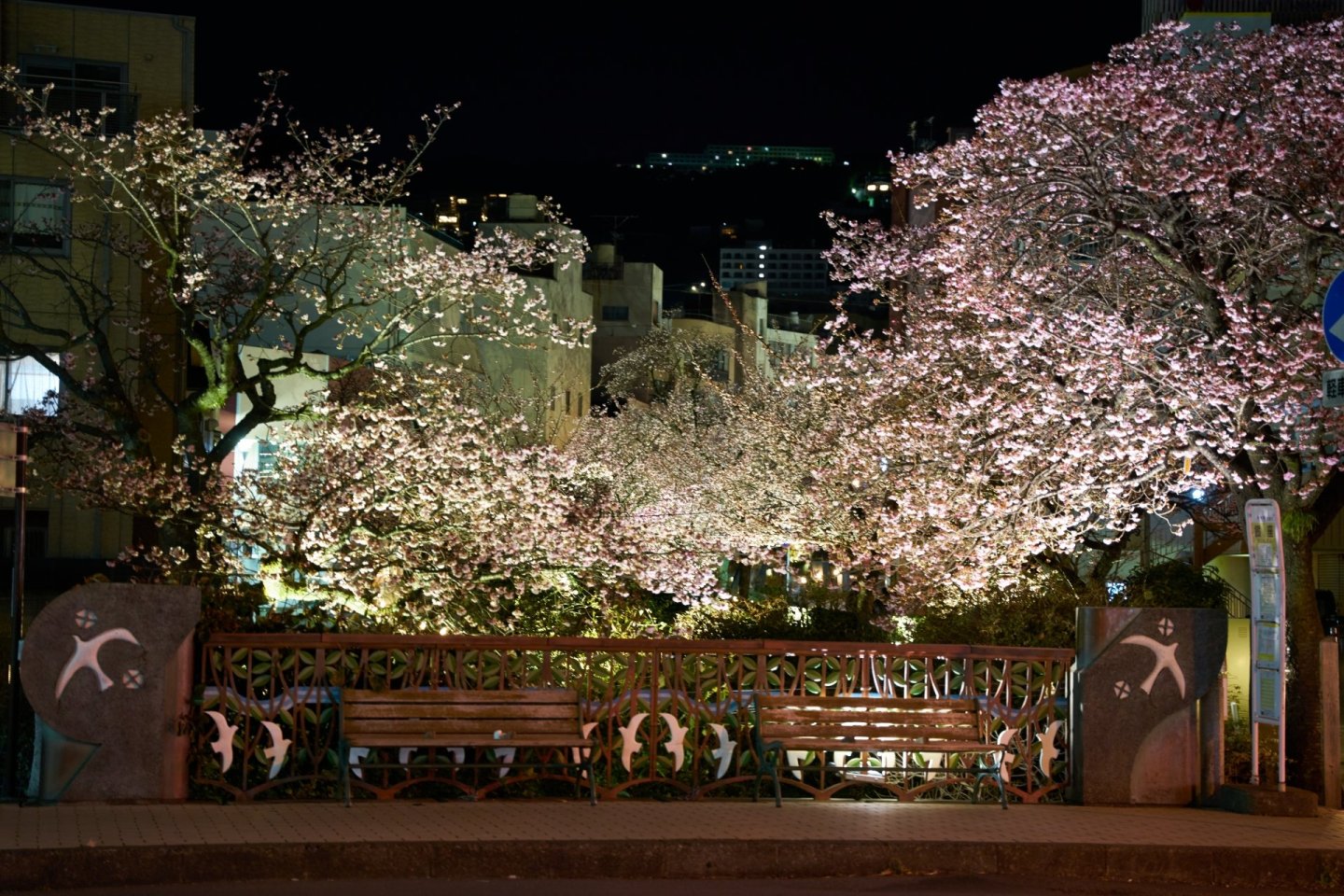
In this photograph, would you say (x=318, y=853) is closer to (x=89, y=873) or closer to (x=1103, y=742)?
(x=89, y=873)

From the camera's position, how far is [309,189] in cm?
2264

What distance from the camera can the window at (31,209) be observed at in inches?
1164

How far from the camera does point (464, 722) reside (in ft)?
35.3

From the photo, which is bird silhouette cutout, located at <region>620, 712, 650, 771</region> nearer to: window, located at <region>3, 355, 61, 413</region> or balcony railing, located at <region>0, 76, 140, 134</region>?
window, located at <region>3, 355, 61, 413</region>

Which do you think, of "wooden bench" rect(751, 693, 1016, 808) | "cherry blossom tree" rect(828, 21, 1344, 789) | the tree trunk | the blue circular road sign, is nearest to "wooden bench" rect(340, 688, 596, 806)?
"wooden bench" rect(751, 693, 1016, 808)

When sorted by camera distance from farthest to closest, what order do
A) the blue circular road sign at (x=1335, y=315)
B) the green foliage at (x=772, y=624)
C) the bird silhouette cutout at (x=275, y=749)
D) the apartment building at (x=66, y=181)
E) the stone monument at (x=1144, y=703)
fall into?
the apartment building at (x=66, y=181), the green foliage at (x=772, y=624), the stone monument at (x=1144, y=703), the bird silhouette cutout at (x=275, y=749), the blue circular road sign at (x=1335, y=315)

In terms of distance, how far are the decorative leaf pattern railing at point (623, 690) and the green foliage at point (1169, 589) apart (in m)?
4.73

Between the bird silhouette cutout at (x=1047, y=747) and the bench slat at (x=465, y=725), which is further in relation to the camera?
the bird silhouette cutout at (x=1047, y=747)

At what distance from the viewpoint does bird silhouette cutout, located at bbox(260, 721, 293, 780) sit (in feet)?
35.3

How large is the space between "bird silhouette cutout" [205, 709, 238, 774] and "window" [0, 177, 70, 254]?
21460 mm

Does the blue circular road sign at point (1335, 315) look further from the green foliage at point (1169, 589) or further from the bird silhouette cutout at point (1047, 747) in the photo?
the green foliage at point (1169, 589)

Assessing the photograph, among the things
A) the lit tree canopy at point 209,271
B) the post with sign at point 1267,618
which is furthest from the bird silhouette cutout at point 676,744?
the lit tree canopy at point 209,271

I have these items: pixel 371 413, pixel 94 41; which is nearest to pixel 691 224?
pixel 94 41

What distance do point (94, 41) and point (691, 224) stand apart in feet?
453
